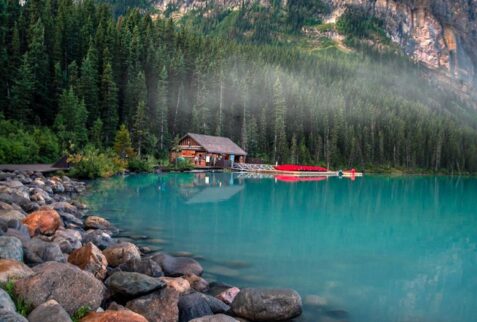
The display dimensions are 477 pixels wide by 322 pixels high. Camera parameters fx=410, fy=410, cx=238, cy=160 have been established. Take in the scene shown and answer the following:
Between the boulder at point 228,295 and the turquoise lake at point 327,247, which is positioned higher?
the boulder at point 228,295

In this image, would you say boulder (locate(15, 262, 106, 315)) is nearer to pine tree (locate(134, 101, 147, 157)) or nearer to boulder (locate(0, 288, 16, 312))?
boulder (locate(0, 288, 16, 312))

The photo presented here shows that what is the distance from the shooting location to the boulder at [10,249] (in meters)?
8.21

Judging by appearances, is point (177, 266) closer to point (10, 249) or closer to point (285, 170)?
point (10, 249)

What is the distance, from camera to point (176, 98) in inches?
3063

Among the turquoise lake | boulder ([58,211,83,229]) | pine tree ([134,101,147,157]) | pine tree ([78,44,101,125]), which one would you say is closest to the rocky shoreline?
the turquoise lake

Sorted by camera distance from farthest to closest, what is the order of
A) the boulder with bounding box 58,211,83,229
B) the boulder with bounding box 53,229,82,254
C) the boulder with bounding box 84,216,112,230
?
1. the boulder with bounding box 84,216,112,230
2. the boulder with bounding box 58,211,83,229
3. the boulder with bounding box 53,229,82,254

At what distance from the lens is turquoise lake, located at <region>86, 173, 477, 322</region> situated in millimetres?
10539

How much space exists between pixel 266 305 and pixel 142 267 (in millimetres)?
3253

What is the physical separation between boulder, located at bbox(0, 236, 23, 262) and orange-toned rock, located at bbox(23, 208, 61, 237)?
3.66 meters

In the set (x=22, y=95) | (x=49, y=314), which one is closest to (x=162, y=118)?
(x=22, y=95)

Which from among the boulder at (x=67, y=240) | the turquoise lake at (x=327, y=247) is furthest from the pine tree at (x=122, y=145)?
the boulder at (x=67, y=240)

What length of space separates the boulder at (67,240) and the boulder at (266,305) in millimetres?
5037

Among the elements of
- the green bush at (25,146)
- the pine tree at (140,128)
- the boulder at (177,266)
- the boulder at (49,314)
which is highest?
the pine tree at (140,128)

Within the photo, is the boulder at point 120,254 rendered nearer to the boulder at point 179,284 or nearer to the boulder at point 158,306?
the boulder at point 179,284
